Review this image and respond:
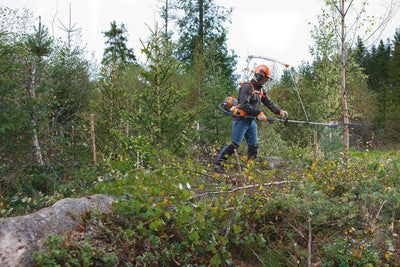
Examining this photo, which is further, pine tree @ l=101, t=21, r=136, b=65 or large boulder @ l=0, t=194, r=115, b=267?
pine tree @ l=101, t=21, r=136, b=65

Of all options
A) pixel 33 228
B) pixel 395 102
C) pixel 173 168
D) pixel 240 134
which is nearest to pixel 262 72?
pixel 240 134

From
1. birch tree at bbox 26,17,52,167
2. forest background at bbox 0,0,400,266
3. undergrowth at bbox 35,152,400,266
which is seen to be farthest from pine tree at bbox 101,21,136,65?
undergrowth at bbox 35,152,400,266

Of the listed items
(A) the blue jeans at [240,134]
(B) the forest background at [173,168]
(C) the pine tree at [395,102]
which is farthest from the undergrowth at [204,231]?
(C) the pine tree at [395,102]

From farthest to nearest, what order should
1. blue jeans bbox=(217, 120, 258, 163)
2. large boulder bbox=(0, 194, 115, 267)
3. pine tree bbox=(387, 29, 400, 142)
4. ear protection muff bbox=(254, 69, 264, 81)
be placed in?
pine tree bbox=(387, 29, 400, 142)
blue jeans bbox=(217, 120, 258, 163)
ear protection muff bbox=(254, 69, 264, 81)
large boulder bbox=(0, 194, 115, 267)

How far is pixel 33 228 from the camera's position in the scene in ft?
8.50

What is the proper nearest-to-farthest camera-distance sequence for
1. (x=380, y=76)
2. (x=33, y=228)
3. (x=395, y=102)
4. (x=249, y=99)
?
(x=33, y=228) < (x=249, y=99) < (x=395, y=102) < (x=380, y=76)

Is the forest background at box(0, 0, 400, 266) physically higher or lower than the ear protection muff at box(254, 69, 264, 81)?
lower

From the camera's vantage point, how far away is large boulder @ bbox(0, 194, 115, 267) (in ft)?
7.72

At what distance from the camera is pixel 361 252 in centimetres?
309

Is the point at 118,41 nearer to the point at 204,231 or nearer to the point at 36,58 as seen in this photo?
the point at 36,58

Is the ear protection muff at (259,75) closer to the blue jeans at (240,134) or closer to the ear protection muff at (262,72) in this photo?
the ear protection muff at (262,72)

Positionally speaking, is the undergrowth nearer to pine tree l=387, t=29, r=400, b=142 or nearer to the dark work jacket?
the dark work jacket

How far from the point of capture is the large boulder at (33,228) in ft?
7.72

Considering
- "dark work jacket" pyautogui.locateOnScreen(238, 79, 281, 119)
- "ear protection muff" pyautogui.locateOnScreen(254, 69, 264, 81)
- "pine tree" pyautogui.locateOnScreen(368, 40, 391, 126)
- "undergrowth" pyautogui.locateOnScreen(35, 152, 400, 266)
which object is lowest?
"undergrowth" pyautogui.locateOnScreen(35, 152, 400, 266)
